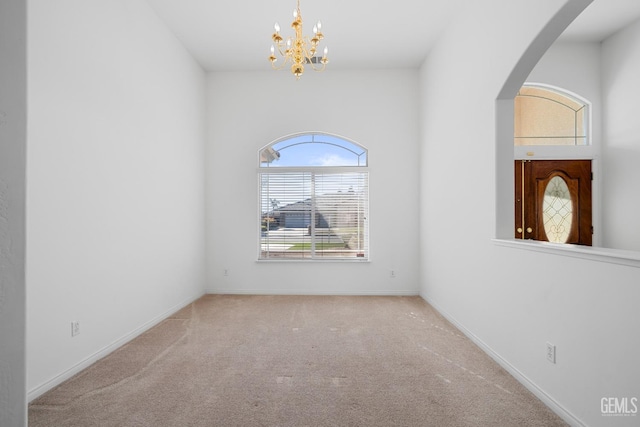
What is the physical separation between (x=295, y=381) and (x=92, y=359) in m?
1.75

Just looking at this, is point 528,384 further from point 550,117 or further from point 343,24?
point 343,24

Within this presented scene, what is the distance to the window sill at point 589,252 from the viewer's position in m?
1.51

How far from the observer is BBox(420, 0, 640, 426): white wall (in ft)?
5.38

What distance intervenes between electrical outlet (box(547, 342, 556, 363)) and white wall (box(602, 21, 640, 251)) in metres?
2.69

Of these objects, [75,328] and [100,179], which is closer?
[75,328]

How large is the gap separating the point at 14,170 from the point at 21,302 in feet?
1.10

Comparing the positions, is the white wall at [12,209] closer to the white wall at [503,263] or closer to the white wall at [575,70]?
the white wall at [503,263]

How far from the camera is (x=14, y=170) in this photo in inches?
30.3

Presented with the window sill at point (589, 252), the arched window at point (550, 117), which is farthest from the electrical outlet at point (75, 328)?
the arched window at point (550, 117)

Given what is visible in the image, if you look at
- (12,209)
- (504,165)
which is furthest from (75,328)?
(504,165)

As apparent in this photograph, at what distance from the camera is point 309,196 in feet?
16.7

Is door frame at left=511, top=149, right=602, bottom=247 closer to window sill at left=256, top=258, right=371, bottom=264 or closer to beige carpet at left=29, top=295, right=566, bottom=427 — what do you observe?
beige carpet at left=29, top=295, right=566, bottom=427

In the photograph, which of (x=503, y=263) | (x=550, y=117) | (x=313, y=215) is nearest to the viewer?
(x=503, y=263)

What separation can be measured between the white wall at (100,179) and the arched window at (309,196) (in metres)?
1.36
